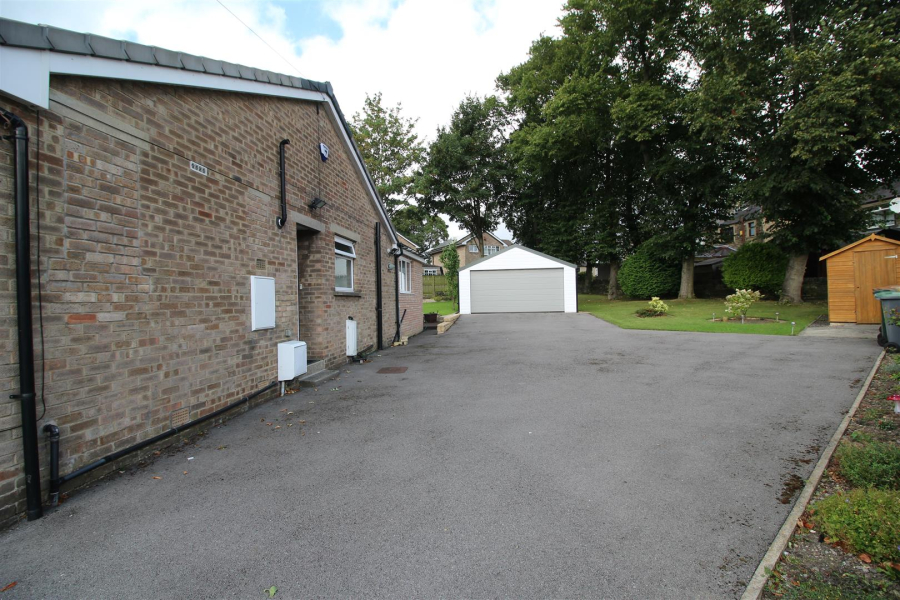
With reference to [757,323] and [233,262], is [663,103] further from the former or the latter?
[233,262]

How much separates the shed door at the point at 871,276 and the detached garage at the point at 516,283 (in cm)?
1268

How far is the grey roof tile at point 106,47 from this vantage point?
3342mm

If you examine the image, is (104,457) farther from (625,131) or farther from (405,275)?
(625,131)

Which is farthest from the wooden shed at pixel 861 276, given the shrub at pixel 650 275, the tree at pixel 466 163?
the tree at pixel 466 163

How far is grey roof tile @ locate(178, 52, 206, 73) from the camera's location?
4345mm

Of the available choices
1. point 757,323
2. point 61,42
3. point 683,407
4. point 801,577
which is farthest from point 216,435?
point 757,323

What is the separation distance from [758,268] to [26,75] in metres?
27.5

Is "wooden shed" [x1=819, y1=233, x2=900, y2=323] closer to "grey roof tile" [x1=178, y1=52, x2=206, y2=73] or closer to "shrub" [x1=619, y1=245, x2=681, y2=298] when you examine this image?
"shrub" [x1=619, y1=245, x2=681, y2=298]

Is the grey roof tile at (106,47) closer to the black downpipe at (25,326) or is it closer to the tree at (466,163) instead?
the black downpipe at (25,326)

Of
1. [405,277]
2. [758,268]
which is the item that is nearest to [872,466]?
[405,277]

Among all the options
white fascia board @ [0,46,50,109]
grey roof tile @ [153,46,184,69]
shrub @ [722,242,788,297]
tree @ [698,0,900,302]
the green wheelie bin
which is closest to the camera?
white fascia board @ [0,46,50,109]

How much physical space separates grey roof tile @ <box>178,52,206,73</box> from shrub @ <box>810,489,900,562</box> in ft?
21.1

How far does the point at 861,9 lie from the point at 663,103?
26.5 feet

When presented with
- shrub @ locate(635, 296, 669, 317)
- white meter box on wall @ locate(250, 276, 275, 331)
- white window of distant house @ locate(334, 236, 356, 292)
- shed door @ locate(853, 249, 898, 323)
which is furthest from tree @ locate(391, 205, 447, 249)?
white meter box on wall @ locate(250, 276, 275, 331)
